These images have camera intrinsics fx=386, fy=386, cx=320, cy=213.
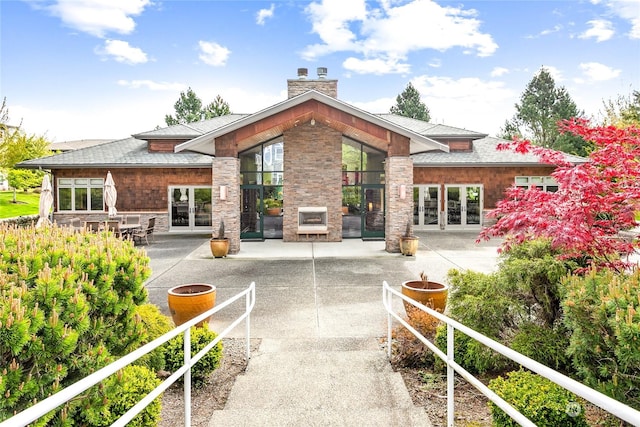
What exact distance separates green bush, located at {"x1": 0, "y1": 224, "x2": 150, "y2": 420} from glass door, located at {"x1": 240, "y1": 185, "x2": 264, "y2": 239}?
40.1ft

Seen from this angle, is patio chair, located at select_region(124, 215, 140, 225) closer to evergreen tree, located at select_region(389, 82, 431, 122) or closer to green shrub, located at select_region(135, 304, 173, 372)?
green shrub, located at select_region(135, 304, 173, 372)

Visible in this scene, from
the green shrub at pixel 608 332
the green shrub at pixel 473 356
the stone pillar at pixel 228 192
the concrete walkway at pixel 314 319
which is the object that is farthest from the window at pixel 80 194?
the green shrub at pixel 608 332

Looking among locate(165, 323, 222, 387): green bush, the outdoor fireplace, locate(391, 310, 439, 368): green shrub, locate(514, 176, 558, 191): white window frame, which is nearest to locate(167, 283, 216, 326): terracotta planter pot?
locate(165, 323, 222, 387): green bush

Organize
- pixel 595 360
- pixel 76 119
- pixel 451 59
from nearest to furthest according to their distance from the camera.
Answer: pixel 595 360
pixel 451 59
pixel 76 119

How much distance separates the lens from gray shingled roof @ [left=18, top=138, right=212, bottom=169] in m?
18.7

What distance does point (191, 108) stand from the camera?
1738 inches

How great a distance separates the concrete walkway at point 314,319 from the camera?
11.6ft

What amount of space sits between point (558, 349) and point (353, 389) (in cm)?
209

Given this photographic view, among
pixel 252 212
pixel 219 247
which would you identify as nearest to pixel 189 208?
pixel 252 212

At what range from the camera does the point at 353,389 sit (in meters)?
3.92

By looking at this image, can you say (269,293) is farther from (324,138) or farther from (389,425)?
(324,138)

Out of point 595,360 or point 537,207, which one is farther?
point 537,207

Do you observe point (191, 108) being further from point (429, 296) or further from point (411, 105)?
point (429, 296)

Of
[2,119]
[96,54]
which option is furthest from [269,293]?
[96,54]
